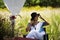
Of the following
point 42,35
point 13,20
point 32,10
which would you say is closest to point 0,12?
point 13,20

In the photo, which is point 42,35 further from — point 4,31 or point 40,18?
point 4,31

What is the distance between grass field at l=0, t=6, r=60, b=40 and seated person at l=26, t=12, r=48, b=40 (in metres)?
0.04

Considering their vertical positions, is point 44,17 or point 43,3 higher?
point 43,3

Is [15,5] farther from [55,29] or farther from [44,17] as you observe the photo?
[55,29]

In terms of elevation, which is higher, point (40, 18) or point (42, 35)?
point (40, 18)

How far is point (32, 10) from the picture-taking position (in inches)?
109

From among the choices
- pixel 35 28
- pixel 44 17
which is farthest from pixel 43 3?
pixel 35 28

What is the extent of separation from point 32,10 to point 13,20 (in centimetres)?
24

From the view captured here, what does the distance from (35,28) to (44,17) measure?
15 cm

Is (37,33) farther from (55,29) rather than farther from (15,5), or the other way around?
(15,5)

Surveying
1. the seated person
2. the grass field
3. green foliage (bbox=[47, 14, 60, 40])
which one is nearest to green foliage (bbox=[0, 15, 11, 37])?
the grass field

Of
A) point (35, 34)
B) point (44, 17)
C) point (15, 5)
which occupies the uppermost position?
point (15, 5)

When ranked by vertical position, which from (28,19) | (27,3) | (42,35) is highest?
(27,3)

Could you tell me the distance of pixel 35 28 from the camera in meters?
2.77
